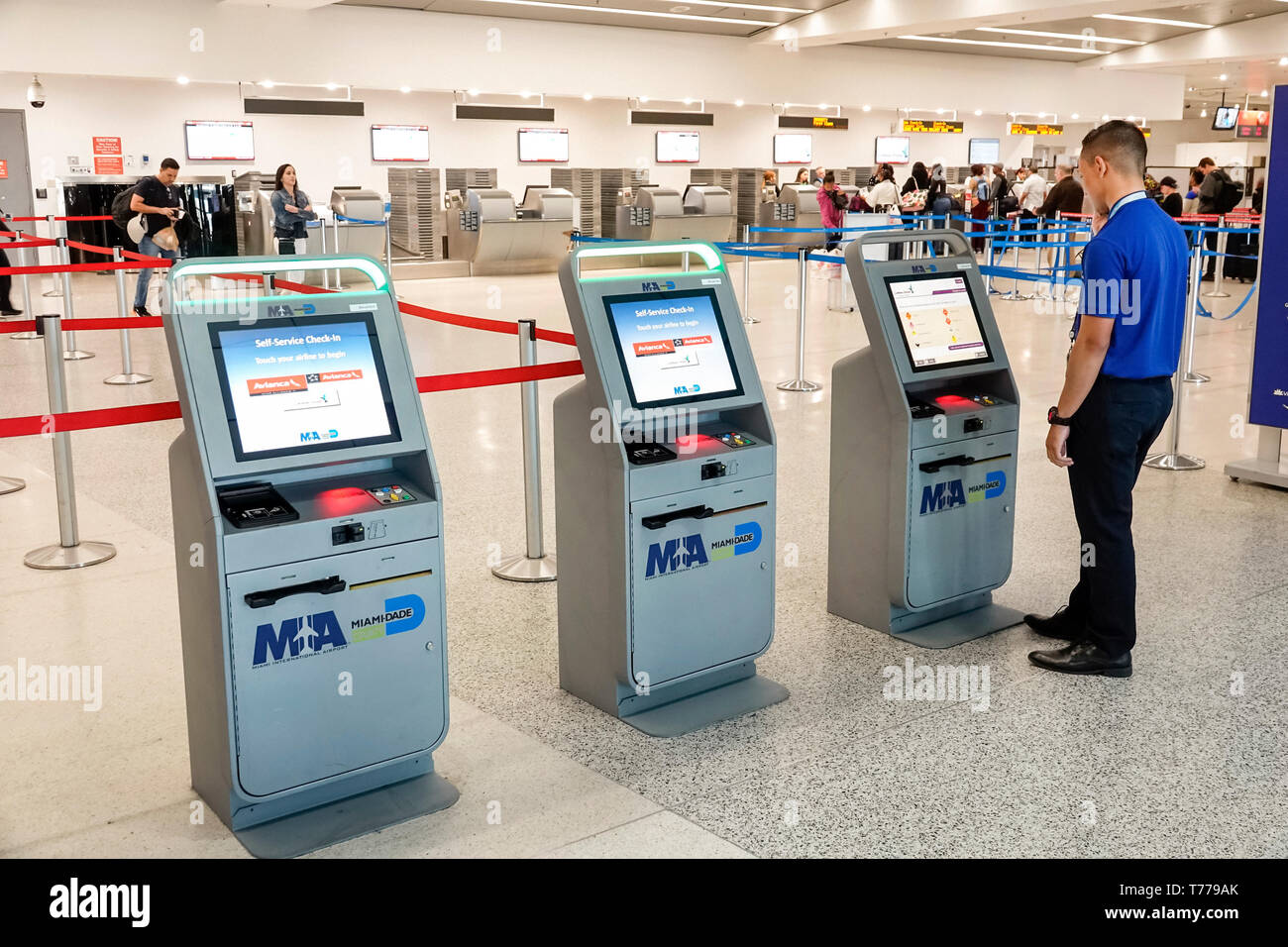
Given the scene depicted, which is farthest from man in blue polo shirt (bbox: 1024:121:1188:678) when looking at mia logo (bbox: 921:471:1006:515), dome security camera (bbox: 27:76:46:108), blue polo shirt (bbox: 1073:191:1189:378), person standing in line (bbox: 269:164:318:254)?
dome security camera (bbox: 27:76:46:108)

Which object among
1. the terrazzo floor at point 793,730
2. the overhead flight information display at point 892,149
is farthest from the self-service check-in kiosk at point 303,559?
the overhead flight information display at point 892,149

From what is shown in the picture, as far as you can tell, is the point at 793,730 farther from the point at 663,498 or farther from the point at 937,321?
the point at 937,321

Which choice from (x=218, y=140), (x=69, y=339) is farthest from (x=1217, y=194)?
(x=218, y=140)

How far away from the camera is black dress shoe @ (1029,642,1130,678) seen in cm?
374

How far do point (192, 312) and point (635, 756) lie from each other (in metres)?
1.58

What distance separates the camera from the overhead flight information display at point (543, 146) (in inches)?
790

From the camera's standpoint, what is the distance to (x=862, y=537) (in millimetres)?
4074

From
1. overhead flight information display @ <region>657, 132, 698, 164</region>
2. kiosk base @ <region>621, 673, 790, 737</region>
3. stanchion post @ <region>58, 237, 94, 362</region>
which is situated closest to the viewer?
kiosk base @ <region>621, 673, 790, 737</region>

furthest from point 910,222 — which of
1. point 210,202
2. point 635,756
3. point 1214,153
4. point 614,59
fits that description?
point 1214,153

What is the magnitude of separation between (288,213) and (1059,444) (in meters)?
11.1

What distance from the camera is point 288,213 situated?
1309cm

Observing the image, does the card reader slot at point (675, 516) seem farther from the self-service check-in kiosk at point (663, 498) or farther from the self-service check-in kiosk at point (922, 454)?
the self-service check-in kiosk at point (922, 454)

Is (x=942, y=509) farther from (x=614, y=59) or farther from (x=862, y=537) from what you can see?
(x=614, y=59)

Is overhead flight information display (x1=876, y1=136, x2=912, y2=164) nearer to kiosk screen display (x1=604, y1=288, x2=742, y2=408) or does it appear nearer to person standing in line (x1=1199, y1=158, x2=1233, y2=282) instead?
person standing in line (x1=1199, y1=158, x2=1233, y2=282)
